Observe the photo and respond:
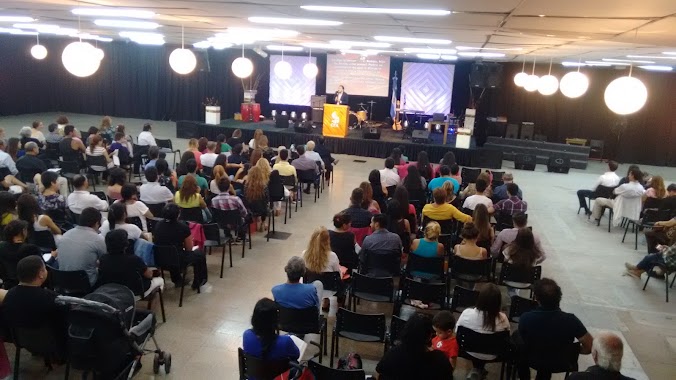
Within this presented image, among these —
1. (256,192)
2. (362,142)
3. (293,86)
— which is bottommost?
(256,192)

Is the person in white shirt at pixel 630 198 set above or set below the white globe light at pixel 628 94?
below

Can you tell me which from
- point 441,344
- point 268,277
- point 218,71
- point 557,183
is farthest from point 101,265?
point 218,71

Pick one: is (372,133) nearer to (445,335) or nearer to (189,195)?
(189,195)

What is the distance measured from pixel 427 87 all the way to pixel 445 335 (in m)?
15.8

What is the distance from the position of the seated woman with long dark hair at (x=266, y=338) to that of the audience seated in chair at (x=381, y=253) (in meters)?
2.31

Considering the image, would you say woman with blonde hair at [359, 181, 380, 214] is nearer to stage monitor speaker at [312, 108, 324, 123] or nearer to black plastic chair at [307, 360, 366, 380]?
black plastic chair at [307, 360, 366, 380]

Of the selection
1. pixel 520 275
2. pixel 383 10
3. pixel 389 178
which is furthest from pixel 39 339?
pixel 389 178

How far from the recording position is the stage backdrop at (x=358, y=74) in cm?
1903

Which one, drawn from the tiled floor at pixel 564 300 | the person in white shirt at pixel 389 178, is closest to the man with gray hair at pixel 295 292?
the tiled floor at pixel 564 300

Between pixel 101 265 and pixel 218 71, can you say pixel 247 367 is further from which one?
pixel 218 71

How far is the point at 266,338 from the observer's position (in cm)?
361

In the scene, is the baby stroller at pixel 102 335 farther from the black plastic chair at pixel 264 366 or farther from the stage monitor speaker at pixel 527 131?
the stage monitor speaker at pixel 527 131

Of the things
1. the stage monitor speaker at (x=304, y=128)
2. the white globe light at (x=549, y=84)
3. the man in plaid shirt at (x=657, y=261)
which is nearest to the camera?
the man in plaid shirt at (x=657, y=261)

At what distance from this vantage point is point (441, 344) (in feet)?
13.6
